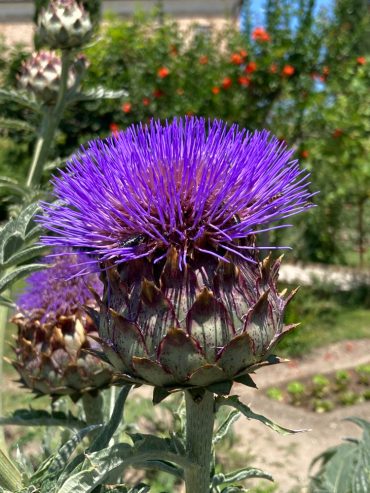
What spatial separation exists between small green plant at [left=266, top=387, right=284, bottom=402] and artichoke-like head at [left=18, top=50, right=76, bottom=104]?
2.05 metres

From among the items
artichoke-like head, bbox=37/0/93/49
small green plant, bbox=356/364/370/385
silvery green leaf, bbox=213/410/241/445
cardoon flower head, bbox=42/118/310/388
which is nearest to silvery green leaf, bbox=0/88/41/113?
artichoke-like head, bbox=37/0/93/49

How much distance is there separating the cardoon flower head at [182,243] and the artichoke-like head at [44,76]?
813 mm

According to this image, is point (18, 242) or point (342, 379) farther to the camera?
point (342, 379)

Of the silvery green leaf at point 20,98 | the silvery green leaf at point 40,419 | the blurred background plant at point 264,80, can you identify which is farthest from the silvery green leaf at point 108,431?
the blurred background plant at point 264,80

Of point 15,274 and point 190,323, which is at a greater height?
point 15,274

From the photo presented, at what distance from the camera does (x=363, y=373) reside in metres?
3.48

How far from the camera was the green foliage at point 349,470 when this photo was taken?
1.24m

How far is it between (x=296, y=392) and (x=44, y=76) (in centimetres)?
221

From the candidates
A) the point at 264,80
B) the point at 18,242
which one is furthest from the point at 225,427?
the point at 264,80

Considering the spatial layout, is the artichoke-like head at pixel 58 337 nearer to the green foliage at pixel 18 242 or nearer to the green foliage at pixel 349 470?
the green foliage at pixel 18 242

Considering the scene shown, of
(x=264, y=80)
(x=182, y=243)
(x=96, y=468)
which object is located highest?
(x=264, y=80)

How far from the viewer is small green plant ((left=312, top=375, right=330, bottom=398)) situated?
3240mm

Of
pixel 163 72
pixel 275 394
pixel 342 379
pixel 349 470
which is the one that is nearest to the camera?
pixel 349 470

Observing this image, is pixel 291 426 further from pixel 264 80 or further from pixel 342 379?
pixel 264 80
